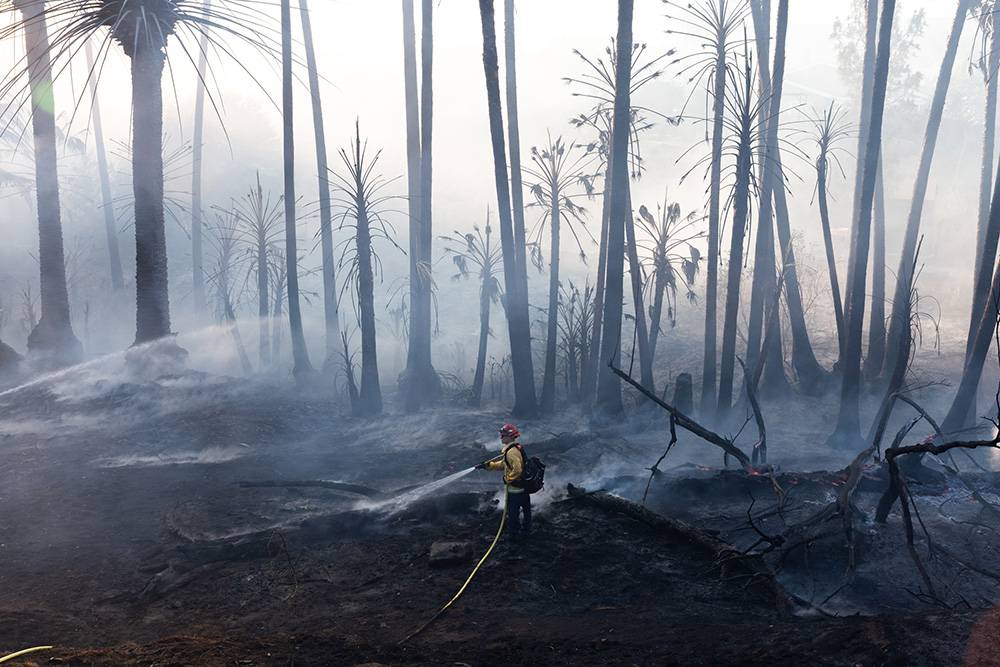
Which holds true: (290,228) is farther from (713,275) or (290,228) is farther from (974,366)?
(974,366)

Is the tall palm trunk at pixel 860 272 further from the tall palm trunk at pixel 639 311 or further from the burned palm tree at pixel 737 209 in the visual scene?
the tall palm trunk at pixel 639 311

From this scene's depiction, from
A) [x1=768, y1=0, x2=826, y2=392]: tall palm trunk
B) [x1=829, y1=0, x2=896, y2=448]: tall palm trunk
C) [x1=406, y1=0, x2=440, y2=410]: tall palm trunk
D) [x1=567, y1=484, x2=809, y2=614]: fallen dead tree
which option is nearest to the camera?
[x1=567, y1=484, x2=809, y2=614]: fallen dead tree

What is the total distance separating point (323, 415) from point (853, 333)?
1344 cm

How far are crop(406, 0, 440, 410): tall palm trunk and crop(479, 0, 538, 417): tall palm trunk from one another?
2.87 meters

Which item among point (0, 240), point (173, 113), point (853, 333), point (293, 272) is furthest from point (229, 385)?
point (173, 113)

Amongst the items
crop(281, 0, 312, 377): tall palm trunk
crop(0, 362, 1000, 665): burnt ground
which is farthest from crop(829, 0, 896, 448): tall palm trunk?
crop(281, 0, 312, 377): tall palm trunk

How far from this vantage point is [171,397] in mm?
17812

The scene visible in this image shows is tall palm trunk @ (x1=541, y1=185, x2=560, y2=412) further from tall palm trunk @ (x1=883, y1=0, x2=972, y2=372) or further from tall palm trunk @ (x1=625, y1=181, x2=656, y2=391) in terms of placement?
tall palm trunk @ (x1=883, y1=0, x2=972, y2=372)

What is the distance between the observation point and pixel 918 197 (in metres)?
22.2

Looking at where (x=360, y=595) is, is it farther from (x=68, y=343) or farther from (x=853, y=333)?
(x=68, y=343)

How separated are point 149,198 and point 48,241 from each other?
21.0 feet

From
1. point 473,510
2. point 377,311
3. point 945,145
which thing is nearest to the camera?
point 473,510

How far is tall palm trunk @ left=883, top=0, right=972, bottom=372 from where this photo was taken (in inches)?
820

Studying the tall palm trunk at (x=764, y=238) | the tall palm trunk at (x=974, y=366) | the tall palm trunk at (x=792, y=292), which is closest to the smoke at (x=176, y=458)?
the tall palm trunk at (x=764, y=238)
